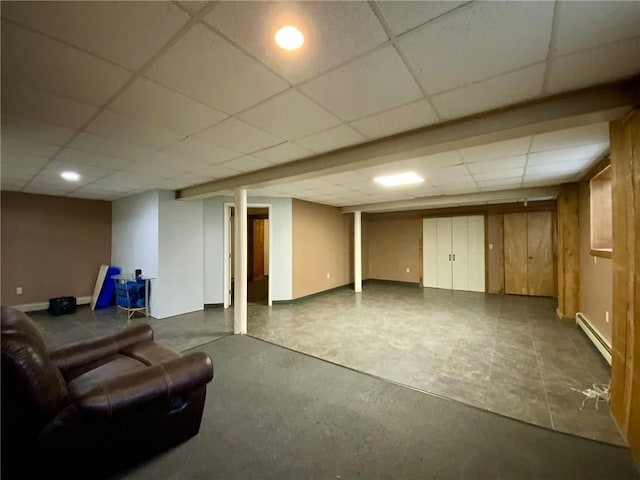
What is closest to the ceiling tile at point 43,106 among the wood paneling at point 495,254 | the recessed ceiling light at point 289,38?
the recessed ceiling light at point 289,38

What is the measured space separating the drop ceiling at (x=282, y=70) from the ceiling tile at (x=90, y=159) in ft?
0.20

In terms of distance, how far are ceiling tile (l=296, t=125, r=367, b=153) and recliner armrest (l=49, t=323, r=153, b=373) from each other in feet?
7.45

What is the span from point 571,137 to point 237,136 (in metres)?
3.08

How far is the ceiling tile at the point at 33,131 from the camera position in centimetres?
223

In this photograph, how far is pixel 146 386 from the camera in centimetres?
158

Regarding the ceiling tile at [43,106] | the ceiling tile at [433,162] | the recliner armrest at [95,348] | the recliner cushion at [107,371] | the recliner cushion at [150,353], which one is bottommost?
the recliner cushion at [107,371]

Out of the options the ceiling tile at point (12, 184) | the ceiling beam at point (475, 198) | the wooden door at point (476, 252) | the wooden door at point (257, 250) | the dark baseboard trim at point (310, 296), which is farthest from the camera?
the wooden door at point (257, 250)

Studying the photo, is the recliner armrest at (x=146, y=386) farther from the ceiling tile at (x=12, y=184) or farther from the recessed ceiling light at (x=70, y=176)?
the ceiling tile at (x=12, y=184)

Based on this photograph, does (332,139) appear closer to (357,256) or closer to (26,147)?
(26,147)

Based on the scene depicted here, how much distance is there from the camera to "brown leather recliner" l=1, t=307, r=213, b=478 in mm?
1362

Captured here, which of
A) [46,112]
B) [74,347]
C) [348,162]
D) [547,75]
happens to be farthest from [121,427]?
[547,75]

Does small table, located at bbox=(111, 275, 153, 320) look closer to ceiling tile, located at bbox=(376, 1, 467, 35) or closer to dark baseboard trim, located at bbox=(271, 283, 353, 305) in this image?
dark baseboard trim, located at bbox=(271, 283, 353, 305)

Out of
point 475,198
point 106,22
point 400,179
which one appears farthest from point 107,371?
point 475,198

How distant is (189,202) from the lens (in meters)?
5.35
